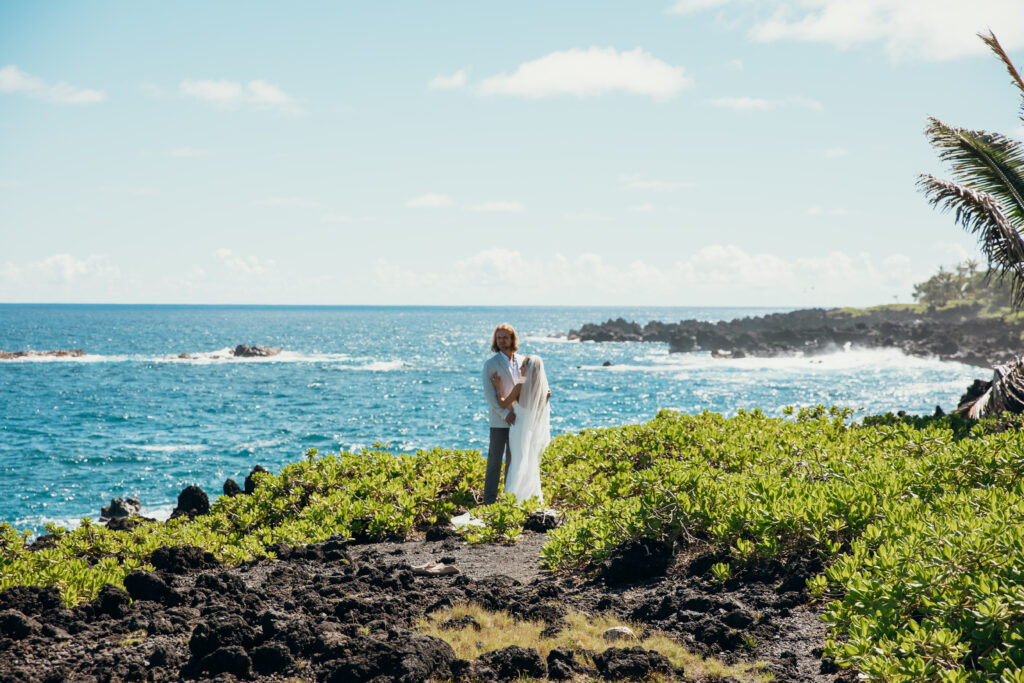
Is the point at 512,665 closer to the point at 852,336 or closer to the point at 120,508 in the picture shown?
the point at 120,508

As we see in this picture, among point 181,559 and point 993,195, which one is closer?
point 181,559

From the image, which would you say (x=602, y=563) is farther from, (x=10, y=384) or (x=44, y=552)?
(x=10, y=384)

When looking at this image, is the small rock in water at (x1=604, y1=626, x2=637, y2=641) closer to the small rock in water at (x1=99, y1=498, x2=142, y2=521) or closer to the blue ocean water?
the small rock in water at (x1=99, y1=498, x2=142, y2=521)

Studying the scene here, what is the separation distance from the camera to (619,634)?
5824 mm

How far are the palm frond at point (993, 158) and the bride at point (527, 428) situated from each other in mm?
9326

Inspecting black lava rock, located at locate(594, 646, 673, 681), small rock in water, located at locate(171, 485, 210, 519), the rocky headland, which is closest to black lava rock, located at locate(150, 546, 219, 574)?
the rocky headland

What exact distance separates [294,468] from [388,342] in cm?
11427

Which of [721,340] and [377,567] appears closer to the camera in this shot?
[377,567]

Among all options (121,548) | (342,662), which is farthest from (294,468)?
(342,662)

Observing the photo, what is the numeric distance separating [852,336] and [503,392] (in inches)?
3465

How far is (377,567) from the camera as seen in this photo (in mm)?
7875

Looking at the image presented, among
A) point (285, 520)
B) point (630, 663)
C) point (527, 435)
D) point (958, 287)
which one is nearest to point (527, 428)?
point (527, 435)

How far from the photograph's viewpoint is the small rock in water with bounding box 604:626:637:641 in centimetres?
578

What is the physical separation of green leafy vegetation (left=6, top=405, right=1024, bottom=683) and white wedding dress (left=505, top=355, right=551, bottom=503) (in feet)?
2.09
